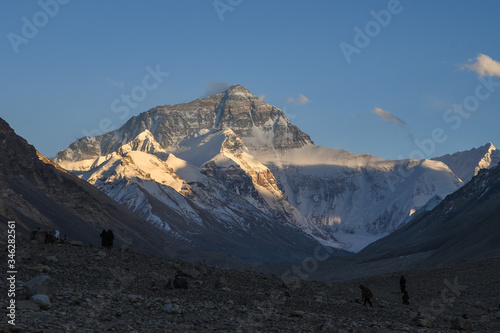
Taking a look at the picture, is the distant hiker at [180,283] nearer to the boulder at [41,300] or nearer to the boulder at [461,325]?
the boulder at [41,300]

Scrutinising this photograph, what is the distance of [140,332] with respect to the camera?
23672 mm

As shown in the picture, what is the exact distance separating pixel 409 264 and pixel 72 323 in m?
124

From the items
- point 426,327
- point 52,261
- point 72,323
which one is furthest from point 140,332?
point 426,327

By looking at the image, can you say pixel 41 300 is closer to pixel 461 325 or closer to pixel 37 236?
pixel 37 236

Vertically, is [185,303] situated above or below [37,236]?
below

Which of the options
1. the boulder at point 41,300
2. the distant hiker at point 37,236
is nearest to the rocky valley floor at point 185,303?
the boulder at point 41,300

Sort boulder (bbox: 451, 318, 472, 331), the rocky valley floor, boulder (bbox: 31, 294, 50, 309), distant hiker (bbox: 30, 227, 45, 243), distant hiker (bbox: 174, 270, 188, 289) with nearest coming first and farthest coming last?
boulder (bbox: 31, 294, 50, 309) < the rocky valley floor < boulder (bbox: 451, 318, 472, 331) < distant hiker (bbox: 174, 270, 188, 289) < distant hiker (bbox: 30, 227, 45, 243)

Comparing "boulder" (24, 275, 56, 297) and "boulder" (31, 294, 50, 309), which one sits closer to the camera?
"boulder" (31, 294, 50, 309)

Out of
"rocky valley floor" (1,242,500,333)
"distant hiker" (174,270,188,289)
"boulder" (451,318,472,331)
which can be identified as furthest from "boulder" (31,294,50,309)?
"boulder" (451,318,472,331)

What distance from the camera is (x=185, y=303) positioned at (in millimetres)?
29844

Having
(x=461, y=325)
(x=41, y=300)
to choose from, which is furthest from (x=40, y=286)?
(x=461, y=325)

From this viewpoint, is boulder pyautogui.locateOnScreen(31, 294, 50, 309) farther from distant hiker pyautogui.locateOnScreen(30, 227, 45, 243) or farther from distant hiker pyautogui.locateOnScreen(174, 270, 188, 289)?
distant hiker pyautogui.locateOnScreen(30, 227, 45, 243)

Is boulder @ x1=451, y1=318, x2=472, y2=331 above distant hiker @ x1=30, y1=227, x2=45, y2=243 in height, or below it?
below

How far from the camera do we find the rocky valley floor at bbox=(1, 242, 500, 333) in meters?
24.8
